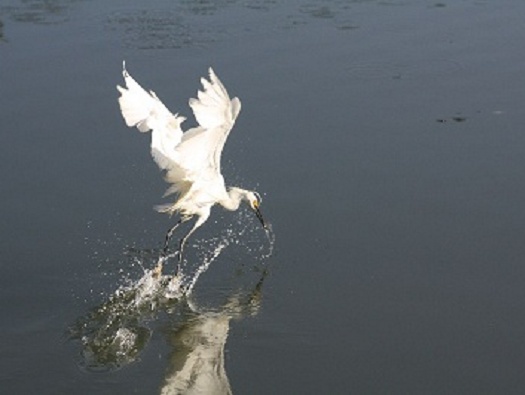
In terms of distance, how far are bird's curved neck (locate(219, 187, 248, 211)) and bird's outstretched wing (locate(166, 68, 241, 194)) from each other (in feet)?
1.06

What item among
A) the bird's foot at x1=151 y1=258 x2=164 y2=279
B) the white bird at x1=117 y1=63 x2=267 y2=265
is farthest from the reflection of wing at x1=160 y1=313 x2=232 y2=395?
the white bird at x1=117 y1=63 x2=267 y2=265

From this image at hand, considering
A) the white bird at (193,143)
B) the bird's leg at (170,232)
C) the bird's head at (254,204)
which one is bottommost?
the bird's leg at (170,232)

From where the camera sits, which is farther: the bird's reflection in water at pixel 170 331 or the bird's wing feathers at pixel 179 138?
the bird's wing feathers at pixel 179 138

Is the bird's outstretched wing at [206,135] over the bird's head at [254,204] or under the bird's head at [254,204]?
over

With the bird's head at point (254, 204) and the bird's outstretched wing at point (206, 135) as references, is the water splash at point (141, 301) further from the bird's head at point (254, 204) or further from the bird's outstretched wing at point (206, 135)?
the bird's outstretched wing at point (206, 135)

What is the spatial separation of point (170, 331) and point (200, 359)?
1.46 feet

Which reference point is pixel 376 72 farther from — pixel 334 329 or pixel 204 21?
pixel 334 329

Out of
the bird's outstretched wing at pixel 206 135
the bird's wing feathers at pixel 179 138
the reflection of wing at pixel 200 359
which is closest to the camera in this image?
the reflection of wing at pixel 200 359

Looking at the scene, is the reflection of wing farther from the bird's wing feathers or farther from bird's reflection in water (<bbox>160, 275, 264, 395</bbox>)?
the bird's wing feathers

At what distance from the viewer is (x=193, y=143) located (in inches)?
298

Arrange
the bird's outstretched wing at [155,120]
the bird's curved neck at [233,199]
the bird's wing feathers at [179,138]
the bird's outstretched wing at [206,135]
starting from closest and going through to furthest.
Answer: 1. the bird's outstretched wing at [206,135]
2. the bird's wing feathers at [179,138]
3. the bird's outstretched wing at [155,120]
4. the bird's curved neck at [233,199]

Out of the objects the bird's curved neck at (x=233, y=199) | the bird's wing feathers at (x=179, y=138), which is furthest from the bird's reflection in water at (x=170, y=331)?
the bird's wing feathers at (x=179, y=138)

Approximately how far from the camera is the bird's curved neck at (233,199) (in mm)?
8594

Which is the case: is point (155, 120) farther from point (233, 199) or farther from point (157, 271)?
point (157, 271)
